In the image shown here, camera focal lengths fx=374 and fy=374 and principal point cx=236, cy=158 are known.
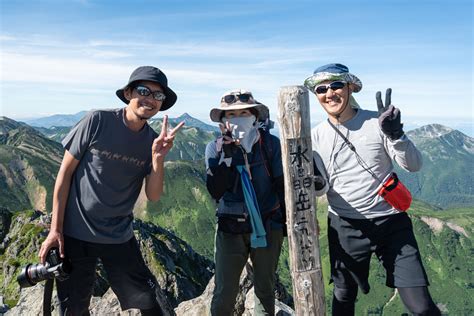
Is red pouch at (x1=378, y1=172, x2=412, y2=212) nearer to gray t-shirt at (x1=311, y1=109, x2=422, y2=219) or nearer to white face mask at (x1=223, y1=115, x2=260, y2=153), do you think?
gray t-shirt at (x1=311, y1=109, x2=422, y2=219)

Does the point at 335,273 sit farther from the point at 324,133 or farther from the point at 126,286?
the point at 126,286

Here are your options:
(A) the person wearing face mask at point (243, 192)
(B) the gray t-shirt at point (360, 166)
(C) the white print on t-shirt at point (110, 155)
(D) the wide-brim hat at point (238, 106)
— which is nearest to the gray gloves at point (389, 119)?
(B) the gray t-shirt at point (360, 166)

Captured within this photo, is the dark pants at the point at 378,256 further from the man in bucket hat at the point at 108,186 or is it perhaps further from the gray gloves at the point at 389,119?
the man in bucket hat at the point at 108,186

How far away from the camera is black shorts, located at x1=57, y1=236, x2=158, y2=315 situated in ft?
23.8

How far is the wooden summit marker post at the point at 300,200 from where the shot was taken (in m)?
6.64

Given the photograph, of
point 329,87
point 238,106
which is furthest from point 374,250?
point 238,106

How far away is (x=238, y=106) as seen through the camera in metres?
7.18

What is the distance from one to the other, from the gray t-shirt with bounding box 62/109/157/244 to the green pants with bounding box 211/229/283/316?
6.94 feet

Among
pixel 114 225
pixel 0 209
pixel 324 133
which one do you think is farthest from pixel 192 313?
pixel 0 209

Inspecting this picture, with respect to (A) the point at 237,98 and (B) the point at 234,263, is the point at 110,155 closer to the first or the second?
(A) the point at 237,98

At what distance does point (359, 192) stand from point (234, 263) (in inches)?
112

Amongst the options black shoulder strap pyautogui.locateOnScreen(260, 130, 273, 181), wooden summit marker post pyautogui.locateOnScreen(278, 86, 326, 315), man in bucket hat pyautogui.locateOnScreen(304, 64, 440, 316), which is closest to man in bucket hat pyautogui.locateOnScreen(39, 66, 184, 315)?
black shoulder strap pyautogui.locateOnScreen(260, 130, 273, 181)

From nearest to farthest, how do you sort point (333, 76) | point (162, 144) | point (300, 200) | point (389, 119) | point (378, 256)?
point (389, 119), point (300, 200), point (162, 144), point (333, 76), point (378, 256)

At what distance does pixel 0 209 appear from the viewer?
206 feet
